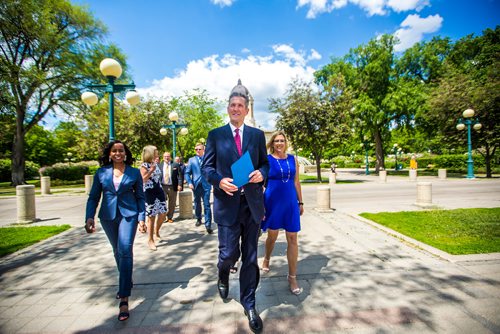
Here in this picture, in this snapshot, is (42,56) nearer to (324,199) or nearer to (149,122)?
(149,122)

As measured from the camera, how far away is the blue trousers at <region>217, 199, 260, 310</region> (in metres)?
2.78

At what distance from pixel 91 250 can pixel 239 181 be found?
15.0 feet

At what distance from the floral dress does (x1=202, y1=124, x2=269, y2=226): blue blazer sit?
307 cm

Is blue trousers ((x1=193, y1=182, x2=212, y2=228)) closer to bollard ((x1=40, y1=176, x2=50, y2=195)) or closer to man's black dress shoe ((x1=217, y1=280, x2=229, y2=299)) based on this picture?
man's black dress shoe ((x1=217, y1=280, x2=229, y2=299))

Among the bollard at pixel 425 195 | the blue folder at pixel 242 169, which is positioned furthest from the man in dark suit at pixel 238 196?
the bollard at pixel 425 195

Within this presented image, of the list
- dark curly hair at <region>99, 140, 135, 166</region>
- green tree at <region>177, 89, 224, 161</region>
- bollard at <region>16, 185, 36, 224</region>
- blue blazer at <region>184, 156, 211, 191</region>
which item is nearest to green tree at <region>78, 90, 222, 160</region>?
green tree at <region>177, 89, 224, 161</region>

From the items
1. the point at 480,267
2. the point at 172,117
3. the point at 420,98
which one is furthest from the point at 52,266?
the point at 420,98

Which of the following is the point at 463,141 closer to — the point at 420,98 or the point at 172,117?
the point at 420,98

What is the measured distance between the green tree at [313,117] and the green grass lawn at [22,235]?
16003 millimetres

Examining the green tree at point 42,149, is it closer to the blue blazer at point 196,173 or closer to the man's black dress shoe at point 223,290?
the blue blazer at point 196,173

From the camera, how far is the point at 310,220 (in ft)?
25.4

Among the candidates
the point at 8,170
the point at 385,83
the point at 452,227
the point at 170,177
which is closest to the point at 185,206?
the point at 170,177

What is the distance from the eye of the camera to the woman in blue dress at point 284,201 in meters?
3.42

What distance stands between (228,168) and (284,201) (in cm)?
111
